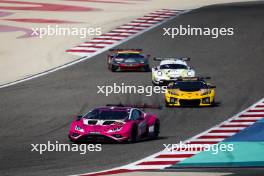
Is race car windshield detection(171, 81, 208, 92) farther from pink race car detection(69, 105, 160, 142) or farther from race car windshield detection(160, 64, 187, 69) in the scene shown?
pink race car detection(69, 105, 160, 142)

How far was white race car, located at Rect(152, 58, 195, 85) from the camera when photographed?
4106 centimetres

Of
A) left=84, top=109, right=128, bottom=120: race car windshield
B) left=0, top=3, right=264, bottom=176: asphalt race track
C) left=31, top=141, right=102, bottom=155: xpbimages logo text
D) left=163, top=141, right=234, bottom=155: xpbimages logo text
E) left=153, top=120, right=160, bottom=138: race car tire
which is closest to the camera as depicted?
left=0, top=3, right=264, bottom=176: asphalt race track

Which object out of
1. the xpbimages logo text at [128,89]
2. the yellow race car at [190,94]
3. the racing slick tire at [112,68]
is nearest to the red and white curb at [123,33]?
the racing slick tire at [112,68]

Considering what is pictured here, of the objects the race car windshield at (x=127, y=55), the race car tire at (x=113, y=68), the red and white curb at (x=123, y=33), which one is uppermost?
the red and white curb at (x=123, y=33)

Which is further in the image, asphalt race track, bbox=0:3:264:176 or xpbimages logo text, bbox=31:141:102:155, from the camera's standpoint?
xpbimages logo text, bbox=31:141:102:155

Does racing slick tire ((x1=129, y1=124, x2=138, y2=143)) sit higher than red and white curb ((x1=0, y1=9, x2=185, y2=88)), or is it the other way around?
red and white curb ((x1=0, y1=9, x2=185, y2=88))

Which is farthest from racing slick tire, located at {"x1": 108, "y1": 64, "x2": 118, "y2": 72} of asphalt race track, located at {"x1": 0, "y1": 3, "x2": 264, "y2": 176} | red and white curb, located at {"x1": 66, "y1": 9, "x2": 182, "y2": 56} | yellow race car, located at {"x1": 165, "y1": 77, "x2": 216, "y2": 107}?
yellow race car, located at {"x1": 165, "y1": 77, "x2": 216, "y2": 107}

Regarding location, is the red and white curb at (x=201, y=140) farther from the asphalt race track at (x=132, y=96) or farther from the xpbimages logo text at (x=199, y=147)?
the asphalt race track at (x=132, y=96)

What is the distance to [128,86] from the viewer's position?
41.0 meters

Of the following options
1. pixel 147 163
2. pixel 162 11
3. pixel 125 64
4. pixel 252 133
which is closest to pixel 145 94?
pixel 125 64

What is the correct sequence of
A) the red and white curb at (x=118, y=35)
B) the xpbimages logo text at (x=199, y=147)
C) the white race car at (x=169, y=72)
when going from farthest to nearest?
the red and white curb at (x=118, y=35) → the white race car at (x=169, y=72) → the xpbimages logo text at (x=199, y=147)

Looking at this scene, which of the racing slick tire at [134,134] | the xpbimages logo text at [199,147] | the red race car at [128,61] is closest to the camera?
the xpbimages logo text at [199,147]

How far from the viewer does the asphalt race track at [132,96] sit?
24328 mm

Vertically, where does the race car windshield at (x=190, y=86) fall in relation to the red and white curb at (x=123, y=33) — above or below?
below
